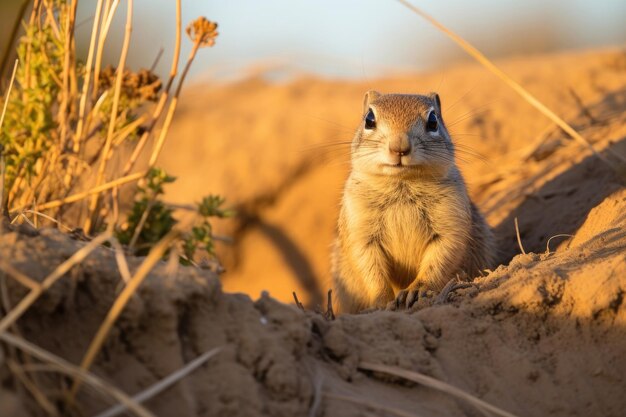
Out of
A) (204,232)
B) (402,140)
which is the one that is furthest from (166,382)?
(402,140)

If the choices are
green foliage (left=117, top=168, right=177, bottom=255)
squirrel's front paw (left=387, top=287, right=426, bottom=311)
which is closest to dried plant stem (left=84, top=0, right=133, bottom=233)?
green foliage (left=117, top=168, right=177, bottom=255)

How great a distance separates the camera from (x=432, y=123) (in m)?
5.33

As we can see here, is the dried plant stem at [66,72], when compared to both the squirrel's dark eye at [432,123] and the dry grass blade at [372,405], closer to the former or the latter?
the squirrel's dark eye at [432,123]

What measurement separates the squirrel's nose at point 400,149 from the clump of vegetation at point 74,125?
1.09 meters

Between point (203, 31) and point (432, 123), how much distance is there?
5.26 ft

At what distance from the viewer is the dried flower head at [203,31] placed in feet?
15.3

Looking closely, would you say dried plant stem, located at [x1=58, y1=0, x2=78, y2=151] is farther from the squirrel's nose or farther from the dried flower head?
the squirrel's nose

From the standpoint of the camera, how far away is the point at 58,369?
7.58 ft

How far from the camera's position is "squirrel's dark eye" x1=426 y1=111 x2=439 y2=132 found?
17.4 feet

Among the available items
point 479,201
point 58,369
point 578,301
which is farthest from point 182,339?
point 479,201

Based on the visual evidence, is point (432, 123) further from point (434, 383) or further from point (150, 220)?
point (434, 383)

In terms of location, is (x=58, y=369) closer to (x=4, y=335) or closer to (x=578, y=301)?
(x=4, y=335)

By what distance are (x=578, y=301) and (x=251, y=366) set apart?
5.02 ft

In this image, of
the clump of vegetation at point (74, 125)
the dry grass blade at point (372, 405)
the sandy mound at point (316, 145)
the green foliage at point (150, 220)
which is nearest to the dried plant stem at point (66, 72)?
the clump of vegetation at point (74, 125)
